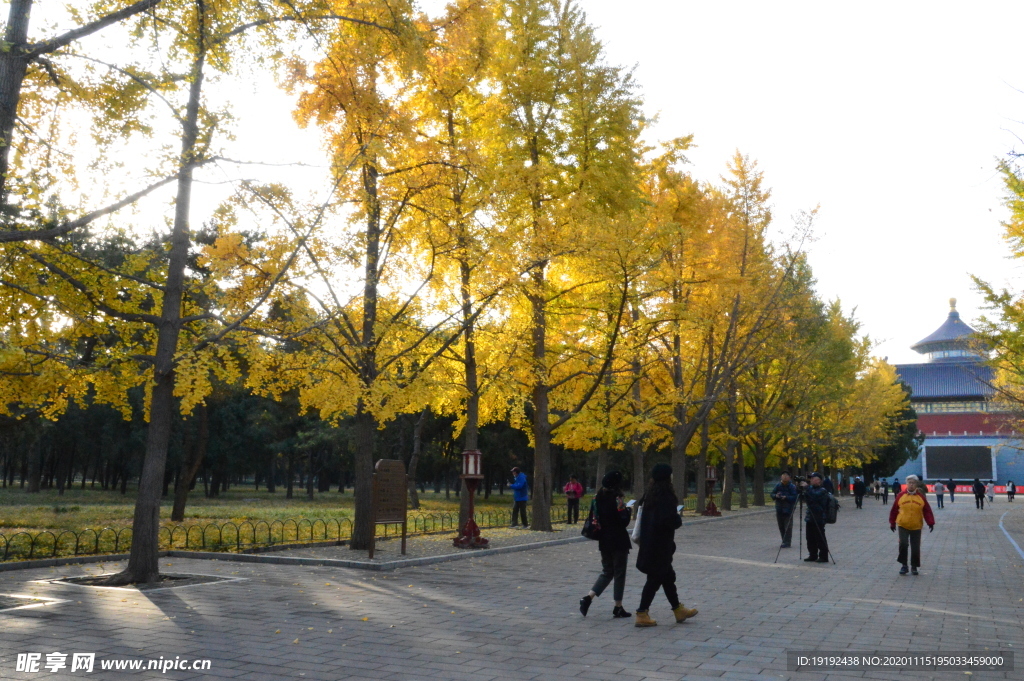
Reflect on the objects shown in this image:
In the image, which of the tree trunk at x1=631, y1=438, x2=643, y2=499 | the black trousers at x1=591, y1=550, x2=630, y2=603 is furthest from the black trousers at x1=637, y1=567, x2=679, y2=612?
the tree trunk at x1=631, y1=438, x2=643, y2=499

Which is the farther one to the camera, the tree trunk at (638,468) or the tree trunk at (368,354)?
the tree trunk at (638,468)

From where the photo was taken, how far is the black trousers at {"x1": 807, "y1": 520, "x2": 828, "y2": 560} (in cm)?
1559

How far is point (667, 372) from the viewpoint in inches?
1222

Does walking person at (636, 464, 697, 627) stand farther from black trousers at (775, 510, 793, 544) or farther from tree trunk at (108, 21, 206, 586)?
black trousers at (775, 510, 793, 544)

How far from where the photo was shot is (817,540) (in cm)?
A: 1566

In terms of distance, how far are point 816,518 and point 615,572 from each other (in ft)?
25.1

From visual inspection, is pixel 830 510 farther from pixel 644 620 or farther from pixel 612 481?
pixel 644 620

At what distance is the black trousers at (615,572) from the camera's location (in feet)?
30.2

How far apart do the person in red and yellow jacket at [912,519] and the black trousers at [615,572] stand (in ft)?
21.1

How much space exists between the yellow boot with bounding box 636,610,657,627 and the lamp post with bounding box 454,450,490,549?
27.7 ft

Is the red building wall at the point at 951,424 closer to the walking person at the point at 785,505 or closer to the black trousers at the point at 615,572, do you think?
the walking person at the point at 785,505

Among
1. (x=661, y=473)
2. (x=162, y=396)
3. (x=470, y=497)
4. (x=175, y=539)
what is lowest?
(x=175, y=539)

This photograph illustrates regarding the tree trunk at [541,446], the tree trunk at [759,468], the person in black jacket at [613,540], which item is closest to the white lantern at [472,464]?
the tree trunk at [541,446]

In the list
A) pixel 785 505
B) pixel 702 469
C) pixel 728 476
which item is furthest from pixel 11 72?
pixel 728 476
